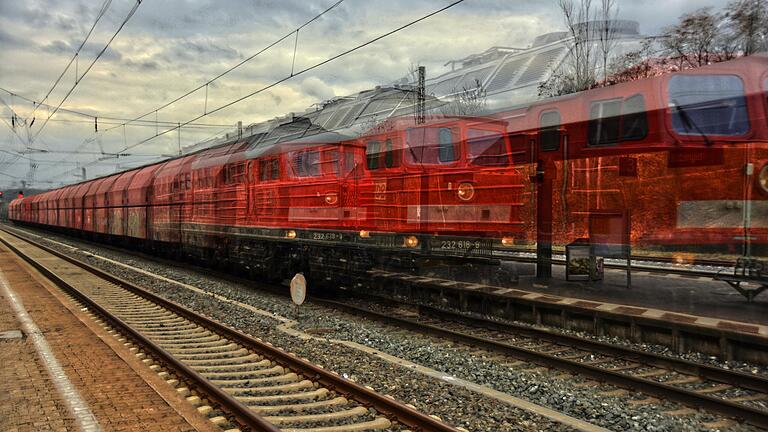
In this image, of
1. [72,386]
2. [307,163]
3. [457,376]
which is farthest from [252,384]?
[307,163]

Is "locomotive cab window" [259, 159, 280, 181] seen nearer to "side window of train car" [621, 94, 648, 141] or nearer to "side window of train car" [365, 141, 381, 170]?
"side window of train car" [365, 141, 381, 170]

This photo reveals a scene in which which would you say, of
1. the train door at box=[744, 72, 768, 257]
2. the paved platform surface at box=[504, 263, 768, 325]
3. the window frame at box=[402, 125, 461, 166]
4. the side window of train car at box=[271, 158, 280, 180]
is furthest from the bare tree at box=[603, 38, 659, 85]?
the train door at box=[744, 72, 768, 257]

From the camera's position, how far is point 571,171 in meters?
9.27

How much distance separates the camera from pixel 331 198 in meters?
11.9

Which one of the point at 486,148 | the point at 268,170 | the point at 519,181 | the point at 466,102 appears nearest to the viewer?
the point at 519,181

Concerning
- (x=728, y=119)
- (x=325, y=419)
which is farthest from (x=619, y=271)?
(x=325, y=419)

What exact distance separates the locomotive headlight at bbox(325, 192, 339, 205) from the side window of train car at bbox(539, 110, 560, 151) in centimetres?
434

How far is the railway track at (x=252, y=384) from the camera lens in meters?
4.95

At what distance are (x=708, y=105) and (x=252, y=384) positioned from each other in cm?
680

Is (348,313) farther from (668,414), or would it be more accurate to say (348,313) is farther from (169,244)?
(169,244)

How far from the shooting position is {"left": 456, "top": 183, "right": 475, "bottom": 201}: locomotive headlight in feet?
33.4

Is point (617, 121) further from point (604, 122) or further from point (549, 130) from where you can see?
point (549, 130)

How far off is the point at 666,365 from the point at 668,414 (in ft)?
4.87

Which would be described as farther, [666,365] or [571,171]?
[571,171]
